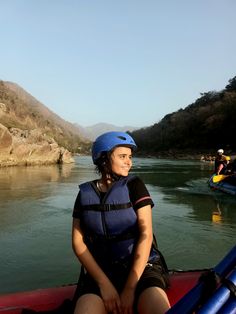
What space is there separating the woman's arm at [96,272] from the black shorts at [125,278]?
5cm

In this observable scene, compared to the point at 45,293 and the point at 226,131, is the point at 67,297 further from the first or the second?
the point at 226,131

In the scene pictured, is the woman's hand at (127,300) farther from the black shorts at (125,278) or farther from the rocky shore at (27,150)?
the rocky shore at (27,150)

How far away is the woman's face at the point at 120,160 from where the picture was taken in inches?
113

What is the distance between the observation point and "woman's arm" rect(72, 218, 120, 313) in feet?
8.20

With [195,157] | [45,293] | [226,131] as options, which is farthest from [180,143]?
[45,293]

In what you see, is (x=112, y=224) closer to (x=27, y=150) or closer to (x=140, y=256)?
(x=140, y=256)

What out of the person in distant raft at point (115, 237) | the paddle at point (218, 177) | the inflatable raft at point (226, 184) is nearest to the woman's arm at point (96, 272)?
the person in distant raft at point (115, 237)

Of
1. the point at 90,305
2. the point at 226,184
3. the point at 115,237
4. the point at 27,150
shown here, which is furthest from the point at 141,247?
the point at 27,150

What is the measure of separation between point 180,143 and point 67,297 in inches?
3290

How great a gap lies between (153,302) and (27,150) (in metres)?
45.0

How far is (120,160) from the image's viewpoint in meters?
2.90

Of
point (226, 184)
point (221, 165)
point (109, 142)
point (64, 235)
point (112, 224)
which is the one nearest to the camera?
point (112, 224)

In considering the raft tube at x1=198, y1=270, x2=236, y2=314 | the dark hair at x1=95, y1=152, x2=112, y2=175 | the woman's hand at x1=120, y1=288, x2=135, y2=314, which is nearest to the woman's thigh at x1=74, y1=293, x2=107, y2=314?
the woman's hand at x1=120, y1=288, x2=135, y2=314

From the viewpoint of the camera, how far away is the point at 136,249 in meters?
2.69
